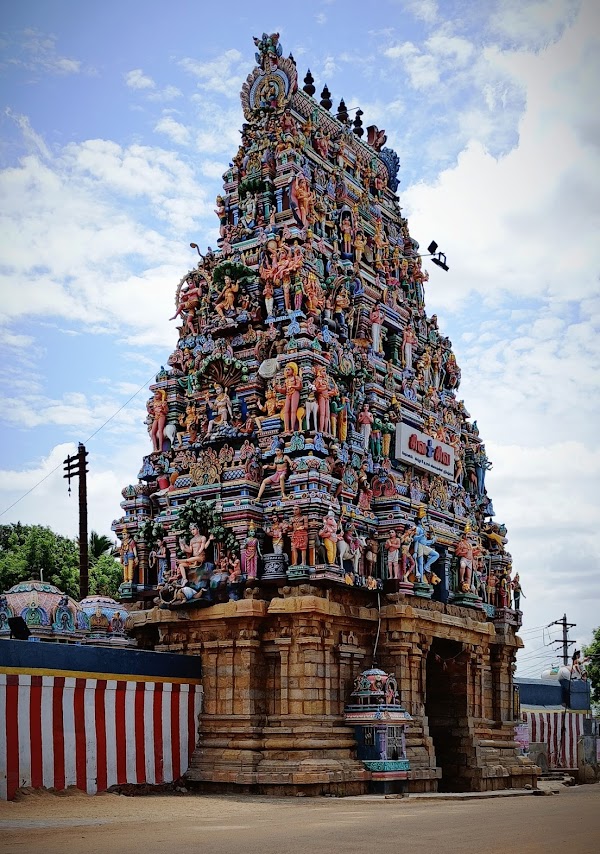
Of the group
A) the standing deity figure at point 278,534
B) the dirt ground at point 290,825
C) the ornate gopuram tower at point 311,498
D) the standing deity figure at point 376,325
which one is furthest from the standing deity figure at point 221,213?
the dirt ground at point 290,825

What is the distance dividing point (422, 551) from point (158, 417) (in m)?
9.07

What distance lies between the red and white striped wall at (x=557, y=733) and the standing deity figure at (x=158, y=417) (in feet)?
75.6

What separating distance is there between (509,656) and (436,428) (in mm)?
8980

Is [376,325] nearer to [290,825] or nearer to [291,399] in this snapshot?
[291,399]

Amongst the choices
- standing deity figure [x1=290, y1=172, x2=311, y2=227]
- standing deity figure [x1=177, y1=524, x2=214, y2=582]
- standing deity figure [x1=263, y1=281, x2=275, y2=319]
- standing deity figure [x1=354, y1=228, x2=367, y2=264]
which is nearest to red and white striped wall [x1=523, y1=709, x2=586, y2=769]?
standing deity figure [x1=354, y1=228, x2=367, y2=264]

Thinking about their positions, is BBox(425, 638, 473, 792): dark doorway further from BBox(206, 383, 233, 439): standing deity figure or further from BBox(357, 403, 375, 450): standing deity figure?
A: BBox(206, 383, 233, 439): standing deity figure

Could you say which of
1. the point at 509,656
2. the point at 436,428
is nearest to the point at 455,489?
the point at 436,428

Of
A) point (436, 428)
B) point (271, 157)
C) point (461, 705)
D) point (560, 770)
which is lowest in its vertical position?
point (560, 770)

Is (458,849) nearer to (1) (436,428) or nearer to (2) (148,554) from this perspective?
(2) (148,554)

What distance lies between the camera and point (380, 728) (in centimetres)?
2881

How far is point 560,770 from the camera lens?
44.8 meters

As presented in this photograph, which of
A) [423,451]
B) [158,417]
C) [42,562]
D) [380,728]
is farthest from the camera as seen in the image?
[42,562]

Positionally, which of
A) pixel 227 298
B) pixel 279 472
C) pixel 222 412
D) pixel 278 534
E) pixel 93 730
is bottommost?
pixel 93 730

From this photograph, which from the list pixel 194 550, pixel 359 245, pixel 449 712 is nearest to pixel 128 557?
pixel 194 550
